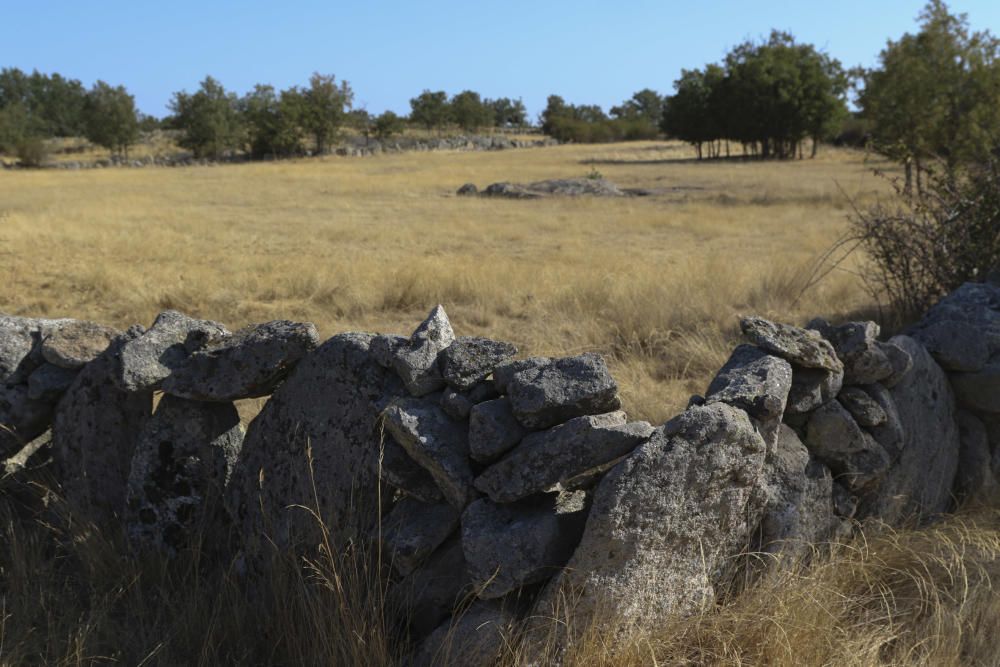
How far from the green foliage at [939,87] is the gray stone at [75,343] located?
19.1 m

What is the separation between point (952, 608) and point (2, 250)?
40.9 feet

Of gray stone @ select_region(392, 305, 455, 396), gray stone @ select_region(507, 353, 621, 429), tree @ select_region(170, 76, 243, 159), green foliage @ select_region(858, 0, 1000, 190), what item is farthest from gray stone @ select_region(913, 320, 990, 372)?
tree @ select_region(170, 76, 243, 159)

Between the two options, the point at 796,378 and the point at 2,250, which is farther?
the point at 2,250

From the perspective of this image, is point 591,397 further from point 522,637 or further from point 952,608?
point 952,608

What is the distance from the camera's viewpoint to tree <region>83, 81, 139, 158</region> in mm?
57344

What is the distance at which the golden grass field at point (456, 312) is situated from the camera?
3.02 meters

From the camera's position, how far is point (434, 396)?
3371mm

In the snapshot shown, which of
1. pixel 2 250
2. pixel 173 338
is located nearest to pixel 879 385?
pixel 173 338

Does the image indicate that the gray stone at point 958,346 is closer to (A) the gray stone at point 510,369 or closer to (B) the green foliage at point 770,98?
(A) the gray stone at point 510,369

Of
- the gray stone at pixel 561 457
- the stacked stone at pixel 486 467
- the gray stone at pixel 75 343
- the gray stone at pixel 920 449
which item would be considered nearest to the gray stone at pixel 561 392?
the stacked stone at pixel 486 467

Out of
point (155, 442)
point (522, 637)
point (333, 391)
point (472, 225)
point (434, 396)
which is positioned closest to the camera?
point (522, 637)

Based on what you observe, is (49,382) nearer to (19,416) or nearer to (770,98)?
(19,416)

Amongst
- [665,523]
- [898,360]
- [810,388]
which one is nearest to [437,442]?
[665,523]

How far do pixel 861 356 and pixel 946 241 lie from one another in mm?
3718
